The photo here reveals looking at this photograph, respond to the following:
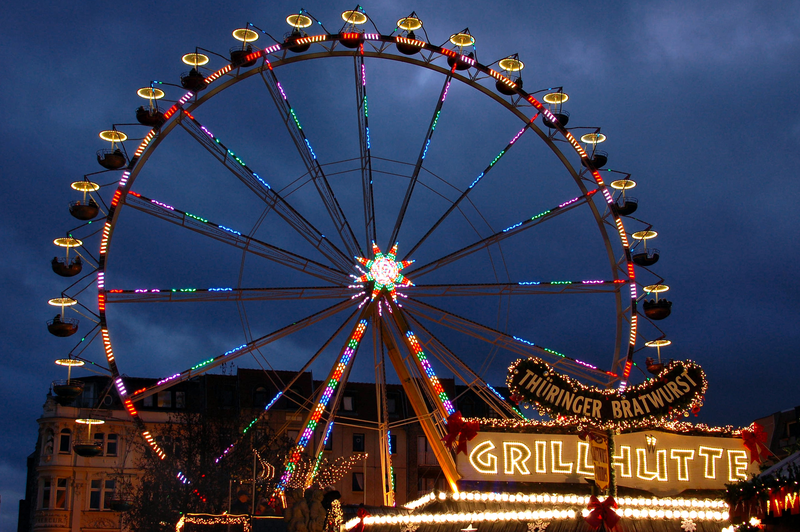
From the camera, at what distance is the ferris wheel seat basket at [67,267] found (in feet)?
81.1

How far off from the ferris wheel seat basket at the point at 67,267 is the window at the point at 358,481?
27.4 meters

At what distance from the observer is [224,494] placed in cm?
3506

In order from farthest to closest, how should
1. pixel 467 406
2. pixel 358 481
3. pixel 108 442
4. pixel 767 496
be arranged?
pixel 467 406 < pixel 358 481 < pixel 108 442 < pixel 767 496

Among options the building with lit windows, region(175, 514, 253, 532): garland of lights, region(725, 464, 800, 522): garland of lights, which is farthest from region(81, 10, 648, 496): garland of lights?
the building with lit windows

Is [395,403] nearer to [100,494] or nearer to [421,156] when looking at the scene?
[100,494]

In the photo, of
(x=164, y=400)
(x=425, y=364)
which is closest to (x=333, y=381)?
(x=425, y=364)

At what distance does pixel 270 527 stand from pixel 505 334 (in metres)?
7.97

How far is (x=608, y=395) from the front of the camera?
58.2 feet

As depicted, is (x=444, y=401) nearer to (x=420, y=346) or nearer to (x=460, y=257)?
(x=420, y=346)

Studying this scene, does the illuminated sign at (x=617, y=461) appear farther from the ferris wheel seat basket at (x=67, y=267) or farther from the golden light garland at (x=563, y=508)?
the ferris wheel seat basket at (x=67, y=267)

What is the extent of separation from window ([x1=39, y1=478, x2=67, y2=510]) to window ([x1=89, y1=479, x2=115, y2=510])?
1.31 m

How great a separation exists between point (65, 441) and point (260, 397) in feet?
33.9

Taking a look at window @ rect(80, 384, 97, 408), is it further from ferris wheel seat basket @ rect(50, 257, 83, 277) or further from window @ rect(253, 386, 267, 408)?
ferris wheel seat basket @ rect(50, 257, 83, 277)

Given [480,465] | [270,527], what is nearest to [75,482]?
[270,527]
